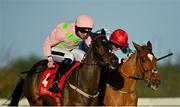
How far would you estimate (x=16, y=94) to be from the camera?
11.4m

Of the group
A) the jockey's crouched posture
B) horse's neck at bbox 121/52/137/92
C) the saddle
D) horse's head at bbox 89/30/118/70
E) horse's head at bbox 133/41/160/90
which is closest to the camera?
horse's head at bbox 89/30/118/70

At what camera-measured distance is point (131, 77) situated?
9.92 meters

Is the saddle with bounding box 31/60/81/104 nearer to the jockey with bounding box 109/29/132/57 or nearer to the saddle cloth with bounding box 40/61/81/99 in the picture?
the saddle cloth with bounding box 40/61/81/99

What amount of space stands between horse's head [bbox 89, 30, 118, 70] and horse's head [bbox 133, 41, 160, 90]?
2.68 ft

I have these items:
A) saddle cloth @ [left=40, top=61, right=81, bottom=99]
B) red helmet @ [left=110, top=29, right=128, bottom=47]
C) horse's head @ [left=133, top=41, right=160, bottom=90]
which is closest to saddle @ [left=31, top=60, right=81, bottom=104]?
saddle cloth @ [left=40, top=61, right=81, bottom=99]

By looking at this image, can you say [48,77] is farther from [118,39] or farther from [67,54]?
[118,39]

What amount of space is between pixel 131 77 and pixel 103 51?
1.06 m

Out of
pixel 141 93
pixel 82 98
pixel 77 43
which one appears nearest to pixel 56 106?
pixel 82 98

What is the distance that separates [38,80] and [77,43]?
0.97 m

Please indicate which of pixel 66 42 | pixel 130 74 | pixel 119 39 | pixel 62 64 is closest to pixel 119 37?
pixel 119 39

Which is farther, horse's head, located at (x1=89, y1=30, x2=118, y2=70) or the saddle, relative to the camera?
the saddle

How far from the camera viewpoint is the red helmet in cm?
1002

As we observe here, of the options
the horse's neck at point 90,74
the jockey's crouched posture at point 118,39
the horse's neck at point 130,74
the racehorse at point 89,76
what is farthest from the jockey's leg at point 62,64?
the horse's neck at point 130,74

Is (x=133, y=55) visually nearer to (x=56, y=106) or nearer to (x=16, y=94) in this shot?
(x=56, y=106)
